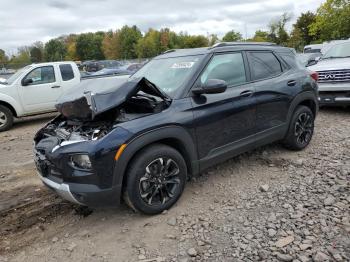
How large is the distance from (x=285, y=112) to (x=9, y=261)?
4005mm

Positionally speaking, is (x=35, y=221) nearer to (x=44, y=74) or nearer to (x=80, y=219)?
(x=80, y=219)

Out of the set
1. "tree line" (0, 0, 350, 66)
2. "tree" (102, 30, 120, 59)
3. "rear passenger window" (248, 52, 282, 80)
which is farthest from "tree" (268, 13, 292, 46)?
"rear passenger window" (248, 52, 282, 80)

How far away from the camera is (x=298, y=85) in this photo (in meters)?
5.23

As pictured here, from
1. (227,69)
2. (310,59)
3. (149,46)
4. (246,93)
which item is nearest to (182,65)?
(227,69)

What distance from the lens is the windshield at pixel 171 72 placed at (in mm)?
4051

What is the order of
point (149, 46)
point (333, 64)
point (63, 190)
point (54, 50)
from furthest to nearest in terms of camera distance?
point (54, 50)
point (149, 46)
point (333, 64)
point (63, 190)

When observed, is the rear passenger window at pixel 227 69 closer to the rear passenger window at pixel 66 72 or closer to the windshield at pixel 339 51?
the windshield at pixel 339 51

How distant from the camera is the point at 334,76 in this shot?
798cm

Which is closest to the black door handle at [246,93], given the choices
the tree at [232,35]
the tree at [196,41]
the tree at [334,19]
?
the tree at [334,19]

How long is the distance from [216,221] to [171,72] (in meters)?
1.96

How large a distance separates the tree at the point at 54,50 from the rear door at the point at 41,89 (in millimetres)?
78375

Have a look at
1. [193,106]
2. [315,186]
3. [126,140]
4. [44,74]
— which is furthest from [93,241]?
[44,74]

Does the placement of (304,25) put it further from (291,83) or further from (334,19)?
(291,83)

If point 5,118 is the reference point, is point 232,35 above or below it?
above
